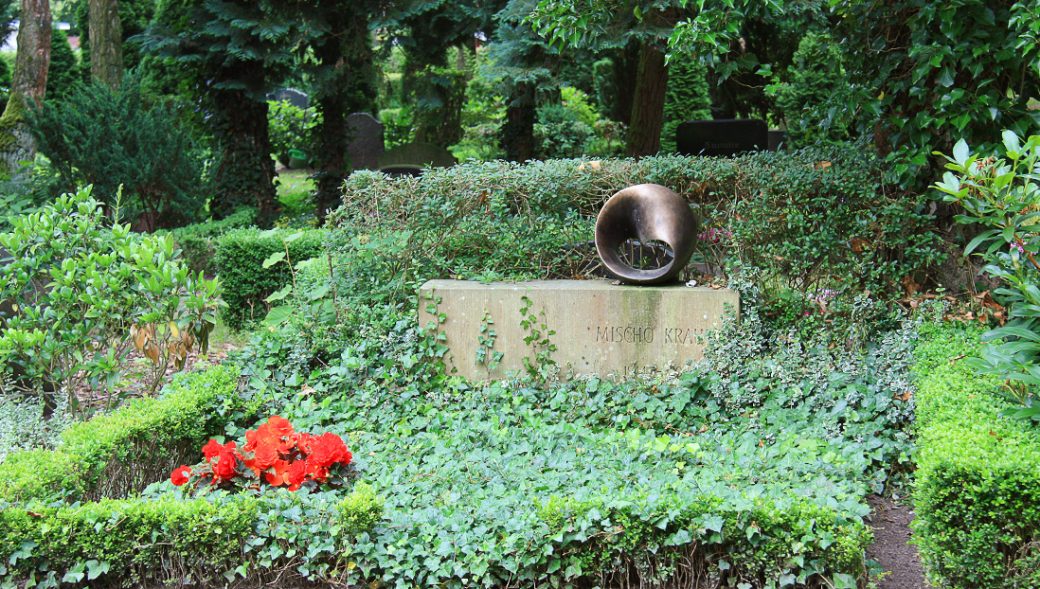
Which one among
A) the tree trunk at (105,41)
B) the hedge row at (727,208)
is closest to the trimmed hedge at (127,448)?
the hedge row at (727,208)

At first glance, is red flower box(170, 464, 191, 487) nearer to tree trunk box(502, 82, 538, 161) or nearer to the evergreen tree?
tree trunk box(502, 82, 538, 161)

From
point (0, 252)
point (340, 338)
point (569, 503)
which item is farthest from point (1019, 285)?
point (0, 252)

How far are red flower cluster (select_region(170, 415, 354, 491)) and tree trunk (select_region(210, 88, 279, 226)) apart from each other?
9722 mm

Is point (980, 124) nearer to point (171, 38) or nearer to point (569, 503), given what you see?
point (569, 503)

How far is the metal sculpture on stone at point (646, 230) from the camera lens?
6488 millimetres

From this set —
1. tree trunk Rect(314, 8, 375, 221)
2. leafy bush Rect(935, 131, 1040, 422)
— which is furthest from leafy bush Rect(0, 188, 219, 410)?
tree trunk Rect(314, 8, 375, 221)

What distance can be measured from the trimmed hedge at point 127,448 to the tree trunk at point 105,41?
35.4ft

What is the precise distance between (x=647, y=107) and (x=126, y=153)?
742 centimetres

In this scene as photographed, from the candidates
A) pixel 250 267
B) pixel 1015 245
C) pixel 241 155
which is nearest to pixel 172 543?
pixel 1015 245

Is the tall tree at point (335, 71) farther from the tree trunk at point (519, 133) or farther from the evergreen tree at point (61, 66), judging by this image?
the evergreen tree at point (61, 66)

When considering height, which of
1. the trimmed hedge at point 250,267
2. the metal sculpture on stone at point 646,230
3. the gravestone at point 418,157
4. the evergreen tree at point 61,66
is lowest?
the trimmed hedge at point 250,267

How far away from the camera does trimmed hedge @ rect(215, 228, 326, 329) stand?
966 centimetres

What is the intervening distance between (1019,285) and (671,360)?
9.12 ft

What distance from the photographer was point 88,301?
565cm
